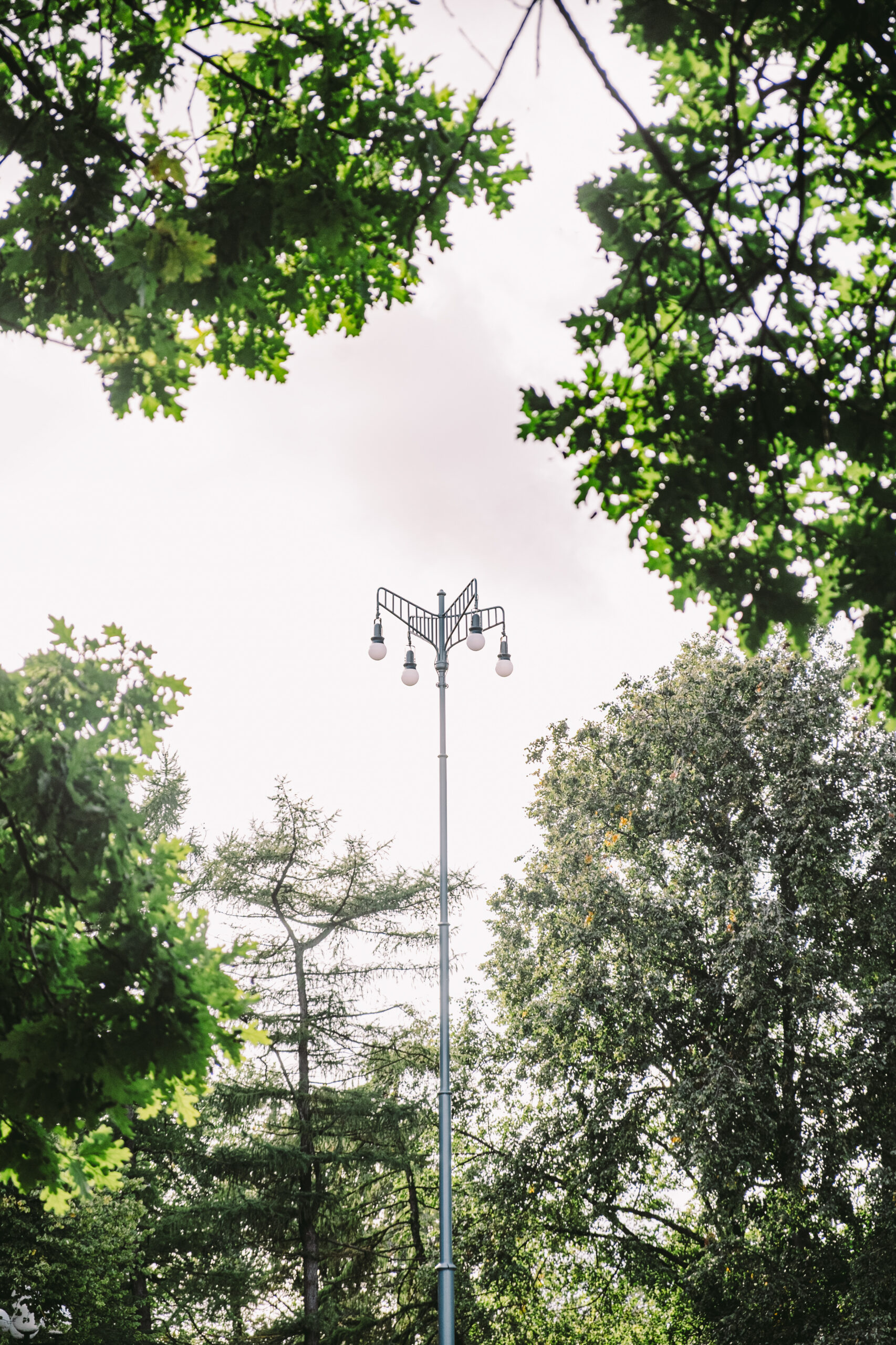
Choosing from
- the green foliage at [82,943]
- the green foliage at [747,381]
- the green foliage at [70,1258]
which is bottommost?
the green foliage at [70,1258]

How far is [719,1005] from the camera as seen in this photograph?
47.8 feet

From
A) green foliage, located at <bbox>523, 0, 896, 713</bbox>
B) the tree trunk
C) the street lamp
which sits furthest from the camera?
the tree trunk

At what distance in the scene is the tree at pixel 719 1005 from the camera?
12688 millimetres

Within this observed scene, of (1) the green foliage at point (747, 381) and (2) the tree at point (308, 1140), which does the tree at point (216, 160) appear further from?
(2) the tree at point (308, 1140)

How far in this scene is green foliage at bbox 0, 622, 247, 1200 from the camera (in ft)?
13.9

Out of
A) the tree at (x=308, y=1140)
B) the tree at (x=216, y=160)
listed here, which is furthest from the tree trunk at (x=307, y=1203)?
the tree at (x=216, y=160)

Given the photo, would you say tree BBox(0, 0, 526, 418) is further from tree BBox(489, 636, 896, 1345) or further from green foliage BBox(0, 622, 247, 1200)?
tree BBox(489, 636, 896, 1345)

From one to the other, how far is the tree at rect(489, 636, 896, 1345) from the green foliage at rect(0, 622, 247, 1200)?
32.9 feet

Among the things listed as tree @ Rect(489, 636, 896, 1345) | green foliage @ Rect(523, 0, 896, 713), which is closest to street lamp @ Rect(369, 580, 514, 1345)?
tree @ Rect(489, 636, 896, 1345)

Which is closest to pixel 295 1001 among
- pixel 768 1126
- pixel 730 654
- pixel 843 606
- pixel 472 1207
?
pixel 472 1207

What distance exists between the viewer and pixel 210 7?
153 inches

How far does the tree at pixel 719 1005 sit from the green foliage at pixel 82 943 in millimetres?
10031

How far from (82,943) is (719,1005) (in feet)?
38.6

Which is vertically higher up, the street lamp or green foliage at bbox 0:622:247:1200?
the street lamp
